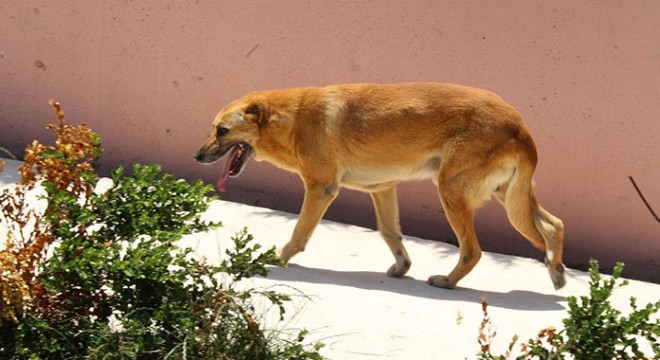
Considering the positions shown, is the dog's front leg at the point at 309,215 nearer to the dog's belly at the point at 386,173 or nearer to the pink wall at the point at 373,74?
the dog's belly at the point at 386,173

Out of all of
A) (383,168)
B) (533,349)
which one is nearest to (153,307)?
(533,349)

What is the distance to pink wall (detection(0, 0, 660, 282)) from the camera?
8.40 m

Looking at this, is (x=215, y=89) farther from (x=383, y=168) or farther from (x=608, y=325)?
(x=608, y=325)

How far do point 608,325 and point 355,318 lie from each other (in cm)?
159

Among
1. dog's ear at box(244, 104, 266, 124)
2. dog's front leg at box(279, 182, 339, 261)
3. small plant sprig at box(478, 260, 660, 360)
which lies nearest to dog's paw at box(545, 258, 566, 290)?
dog's front leg at box(279, 182, 339, 261)

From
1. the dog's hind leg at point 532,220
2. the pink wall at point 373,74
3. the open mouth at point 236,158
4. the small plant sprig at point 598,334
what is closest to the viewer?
the small plant sprig at point 598,334

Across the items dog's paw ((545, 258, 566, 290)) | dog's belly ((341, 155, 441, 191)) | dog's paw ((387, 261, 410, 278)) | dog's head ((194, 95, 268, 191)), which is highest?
dog's head ((194, 95, 268, 191))

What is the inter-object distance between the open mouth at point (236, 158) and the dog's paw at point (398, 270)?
1366 millimetres

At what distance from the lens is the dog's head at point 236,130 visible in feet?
25.7

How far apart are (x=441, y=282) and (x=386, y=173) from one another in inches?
35.1

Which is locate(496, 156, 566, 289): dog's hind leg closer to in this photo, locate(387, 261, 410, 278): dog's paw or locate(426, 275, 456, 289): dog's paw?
locate(426, 275, 456, 289): dog's paw

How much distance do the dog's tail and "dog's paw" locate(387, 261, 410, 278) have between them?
0.84 metres

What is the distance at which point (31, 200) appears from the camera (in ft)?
27.9

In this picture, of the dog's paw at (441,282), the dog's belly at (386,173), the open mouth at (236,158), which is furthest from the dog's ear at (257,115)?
the dog's paw at (441,282)
